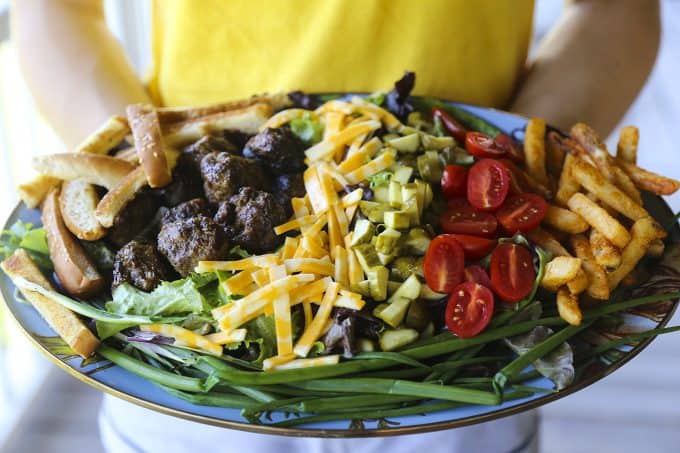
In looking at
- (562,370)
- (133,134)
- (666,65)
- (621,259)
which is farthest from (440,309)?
(666,65)

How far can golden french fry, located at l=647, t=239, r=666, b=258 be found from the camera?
5.16ft

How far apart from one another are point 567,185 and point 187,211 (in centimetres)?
90

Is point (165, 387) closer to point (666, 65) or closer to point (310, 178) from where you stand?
point (310, 178)

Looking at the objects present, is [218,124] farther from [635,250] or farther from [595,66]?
[595,66]

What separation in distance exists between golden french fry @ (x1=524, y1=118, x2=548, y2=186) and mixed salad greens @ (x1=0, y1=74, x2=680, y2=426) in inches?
8.3

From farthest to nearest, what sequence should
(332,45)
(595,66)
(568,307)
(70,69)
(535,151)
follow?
(595,66) < (70,69) < (332,45) < (535,151) < (568,307)

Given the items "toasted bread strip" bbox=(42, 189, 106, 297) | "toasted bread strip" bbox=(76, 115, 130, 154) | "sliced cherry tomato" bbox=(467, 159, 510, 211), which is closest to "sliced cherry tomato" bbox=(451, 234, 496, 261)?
"sliced cherry tomato" bbox=(467, 159, 510, 211)

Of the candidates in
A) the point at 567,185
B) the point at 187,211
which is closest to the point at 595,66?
the point at 567,185

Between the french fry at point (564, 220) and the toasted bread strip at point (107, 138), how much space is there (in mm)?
1097

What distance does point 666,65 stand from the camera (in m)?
5.45

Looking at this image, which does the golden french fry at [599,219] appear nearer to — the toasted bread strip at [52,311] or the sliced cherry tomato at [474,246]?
the sliced cherry tomato at [474,246]

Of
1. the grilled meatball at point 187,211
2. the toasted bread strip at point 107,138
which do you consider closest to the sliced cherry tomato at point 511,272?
the grilled meatball at point 187,211

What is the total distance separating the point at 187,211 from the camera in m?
1.60

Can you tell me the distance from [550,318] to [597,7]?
4.38ft
